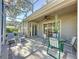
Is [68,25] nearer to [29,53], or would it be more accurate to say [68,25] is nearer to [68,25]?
[68,25]

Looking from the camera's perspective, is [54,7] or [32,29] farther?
[32,29]

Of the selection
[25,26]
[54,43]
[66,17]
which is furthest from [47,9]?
[25,26]

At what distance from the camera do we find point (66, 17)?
821cm

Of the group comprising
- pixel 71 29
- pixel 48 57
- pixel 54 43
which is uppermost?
pixel 71 29

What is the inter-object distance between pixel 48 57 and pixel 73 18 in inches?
176

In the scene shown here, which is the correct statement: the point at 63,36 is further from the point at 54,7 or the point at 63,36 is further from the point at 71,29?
the point at 54,7

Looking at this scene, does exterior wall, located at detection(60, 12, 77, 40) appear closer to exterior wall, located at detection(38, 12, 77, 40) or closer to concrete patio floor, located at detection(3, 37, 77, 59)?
exterior wall, located at detection(38, 12, 77, 40)

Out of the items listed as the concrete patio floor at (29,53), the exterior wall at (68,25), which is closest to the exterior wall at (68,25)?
the exterior wall at (68,25)

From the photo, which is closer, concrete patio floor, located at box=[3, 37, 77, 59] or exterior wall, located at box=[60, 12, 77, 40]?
concrete patio floor, located at box=[3, 37, 77, 59]

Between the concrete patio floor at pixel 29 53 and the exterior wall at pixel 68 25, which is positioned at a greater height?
the exterior wall at pixel 68 25

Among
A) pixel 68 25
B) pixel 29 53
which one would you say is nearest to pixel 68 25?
pixel 68 25

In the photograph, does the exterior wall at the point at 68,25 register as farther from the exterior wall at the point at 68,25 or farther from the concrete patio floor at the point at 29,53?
the concrete patio floor at the point at 29,53

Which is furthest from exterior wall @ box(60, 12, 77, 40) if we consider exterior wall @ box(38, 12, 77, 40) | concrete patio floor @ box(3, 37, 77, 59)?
concrete patio floor @ box(3, 37, 77, 59)

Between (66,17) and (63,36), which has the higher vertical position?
(66,17)
